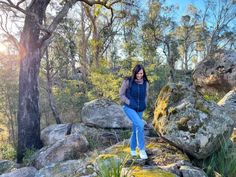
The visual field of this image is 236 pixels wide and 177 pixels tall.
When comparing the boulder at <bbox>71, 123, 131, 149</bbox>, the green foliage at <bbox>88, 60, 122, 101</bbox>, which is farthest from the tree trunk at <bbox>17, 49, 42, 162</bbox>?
the green foliage at <bbox>88, 60, 122, 101</bbox>

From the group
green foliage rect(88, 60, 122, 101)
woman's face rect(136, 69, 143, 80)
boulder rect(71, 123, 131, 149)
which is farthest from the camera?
green foliage rect(88, 60, 122, 101)

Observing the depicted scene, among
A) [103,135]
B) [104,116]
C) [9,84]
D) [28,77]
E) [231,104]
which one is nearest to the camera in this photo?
[231,104]

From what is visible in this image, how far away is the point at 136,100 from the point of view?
15.4ft

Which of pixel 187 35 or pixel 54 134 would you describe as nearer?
pixel 54 134

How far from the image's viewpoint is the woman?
4.57 metres

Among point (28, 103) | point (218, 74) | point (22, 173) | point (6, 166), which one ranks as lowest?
point (6, 166)

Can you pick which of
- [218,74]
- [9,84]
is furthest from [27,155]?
[9,84]

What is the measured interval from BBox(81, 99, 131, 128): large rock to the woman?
140 inches

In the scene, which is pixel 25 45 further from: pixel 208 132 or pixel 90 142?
pixel 208 132

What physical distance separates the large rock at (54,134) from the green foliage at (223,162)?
15.8 ft

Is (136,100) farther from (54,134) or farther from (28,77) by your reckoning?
(28,77)

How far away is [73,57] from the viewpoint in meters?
16.0

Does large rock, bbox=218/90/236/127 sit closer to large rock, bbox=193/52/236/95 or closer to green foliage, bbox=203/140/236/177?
green foliage, bbox=203/140/236/177

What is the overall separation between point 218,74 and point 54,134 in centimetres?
632
